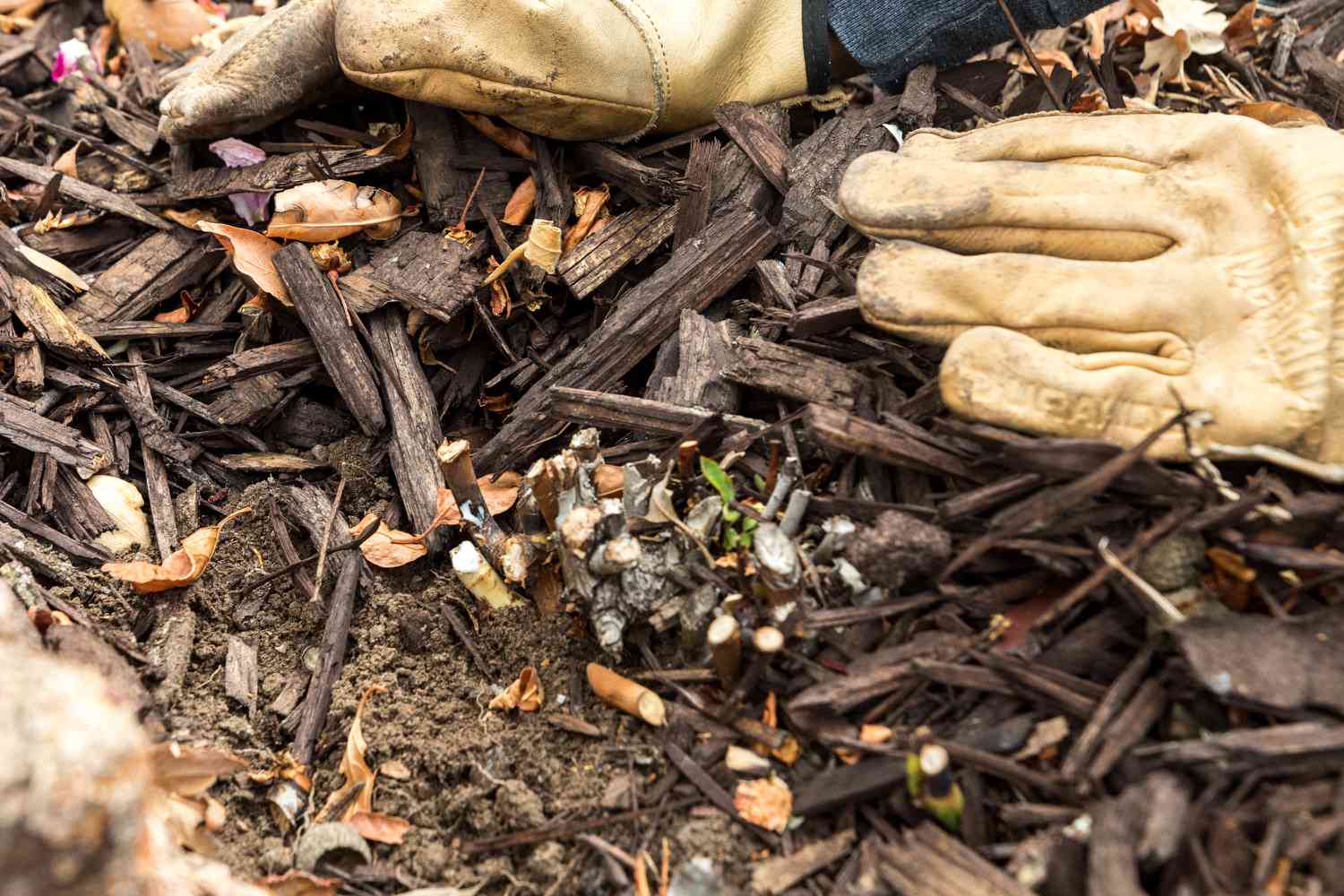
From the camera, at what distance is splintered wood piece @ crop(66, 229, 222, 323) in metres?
3.05

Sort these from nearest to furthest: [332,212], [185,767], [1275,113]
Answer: [185,767] → [1275,113] → [332,212]

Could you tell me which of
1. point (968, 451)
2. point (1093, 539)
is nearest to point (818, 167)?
point (968, 451)

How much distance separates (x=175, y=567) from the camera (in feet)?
8.48

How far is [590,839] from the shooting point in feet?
6.72

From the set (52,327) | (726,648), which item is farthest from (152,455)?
(726,648)

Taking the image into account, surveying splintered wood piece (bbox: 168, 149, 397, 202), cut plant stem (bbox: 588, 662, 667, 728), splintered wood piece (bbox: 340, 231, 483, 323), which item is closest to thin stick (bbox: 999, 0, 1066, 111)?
splintered wood piece (bbox: 340, 231, 483, 323)

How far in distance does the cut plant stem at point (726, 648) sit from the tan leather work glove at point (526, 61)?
1.69 metres

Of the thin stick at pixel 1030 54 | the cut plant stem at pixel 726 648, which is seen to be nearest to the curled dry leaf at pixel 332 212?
the cut plant stem at pixel 726 648

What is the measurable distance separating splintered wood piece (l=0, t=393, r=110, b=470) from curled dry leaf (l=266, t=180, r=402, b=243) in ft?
2.77

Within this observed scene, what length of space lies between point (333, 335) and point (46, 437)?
0.87 m

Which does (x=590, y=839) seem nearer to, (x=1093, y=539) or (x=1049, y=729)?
(x=1049, y=729)

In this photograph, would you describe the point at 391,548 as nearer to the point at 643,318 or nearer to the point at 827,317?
the point at 643,318

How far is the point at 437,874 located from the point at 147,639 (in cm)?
106

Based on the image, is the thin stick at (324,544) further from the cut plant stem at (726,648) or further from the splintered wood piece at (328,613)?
the cut plant stem at (726,648)
